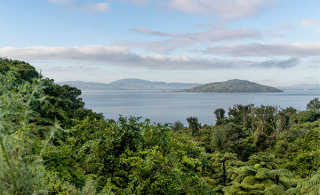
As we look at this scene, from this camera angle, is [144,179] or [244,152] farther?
[244,152]

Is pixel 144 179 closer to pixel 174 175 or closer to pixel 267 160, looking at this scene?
pixel 174 175

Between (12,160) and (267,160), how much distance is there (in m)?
21.0

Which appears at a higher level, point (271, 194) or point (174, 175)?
point (174, 175)

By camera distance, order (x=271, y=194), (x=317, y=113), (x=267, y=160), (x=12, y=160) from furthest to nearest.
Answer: (x=317, y=113) < (x=267, y=160) < (x=271, y=194) < (x=12, y=160)

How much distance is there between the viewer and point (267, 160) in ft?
64.5

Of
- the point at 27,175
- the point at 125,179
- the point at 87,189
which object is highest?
the point at 27,175

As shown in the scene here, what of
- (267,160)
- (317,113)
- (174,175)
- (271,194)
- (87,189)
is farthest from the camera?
(317,113)

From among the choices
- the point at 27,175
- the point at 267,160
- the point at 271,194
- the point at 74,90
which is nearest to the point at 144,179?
the point at 27,175

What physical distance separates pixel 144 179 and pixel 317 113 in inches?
2518

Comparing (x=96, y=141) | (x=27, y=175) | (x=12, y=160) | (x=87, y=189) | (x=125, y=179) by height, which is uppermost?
(x=12, y=160)

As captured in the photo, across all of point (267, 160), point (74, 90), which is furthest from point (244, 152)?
point (74, 90)

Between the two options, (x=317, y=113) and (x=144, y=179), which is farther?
(x=317, y=113)

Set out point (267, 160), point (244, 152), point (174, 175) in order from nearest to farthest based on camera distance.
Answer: point (174, 175)
point (267, 160)
point (244, 152)

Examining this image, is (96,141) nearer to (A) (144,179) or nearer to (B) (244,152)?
(A) (144,179)
